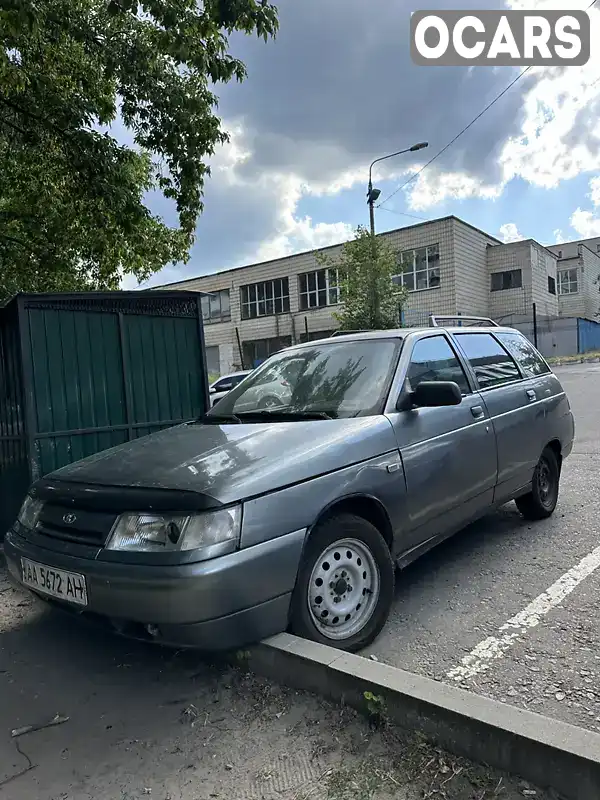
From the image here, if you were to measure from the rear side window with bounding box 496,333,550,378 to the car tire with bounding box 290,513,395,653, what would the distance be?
2696mm

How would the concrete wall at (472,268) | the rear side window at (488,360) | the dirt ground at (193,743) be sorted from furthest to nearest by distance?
A: the concrete wall at (472,268) < the rear side window at (488,360) < the dirt ground at (193,743)

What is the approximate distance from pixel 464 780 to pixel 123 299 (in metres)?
4.65

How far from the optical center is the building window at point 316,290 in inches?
1336

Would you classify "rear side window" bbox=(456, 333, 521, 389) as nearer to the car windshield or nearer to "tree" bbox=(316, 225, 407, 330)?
the car windshield

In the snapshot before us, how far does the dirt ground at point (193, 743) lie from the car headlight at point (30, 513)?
734mm

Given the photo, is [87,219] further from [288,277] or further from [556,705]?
[288,277]

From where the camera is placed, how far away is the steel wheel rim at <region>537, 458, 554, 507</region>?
16.4ft

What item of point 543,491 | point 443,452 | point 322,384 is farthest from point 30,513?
point 543,491

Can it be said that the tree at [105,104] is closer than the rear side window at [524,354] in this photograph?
No

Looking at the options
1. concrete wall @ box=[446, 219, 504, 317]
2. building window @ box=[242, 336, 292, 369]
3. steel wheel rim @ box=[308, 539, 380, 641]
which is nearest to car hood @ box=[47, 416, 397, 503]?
steel wheel rim @ box=[308, 539, 380, 641]

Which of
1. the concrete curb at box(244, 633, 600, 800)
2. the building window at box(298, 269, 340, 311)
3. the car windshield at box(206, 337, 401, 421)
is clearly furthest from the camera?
the building window at box(298, 269, 340, 311)

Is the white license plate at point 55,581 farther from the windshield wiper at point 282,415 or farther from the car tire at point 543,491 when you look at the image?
the car tire at point 543,491

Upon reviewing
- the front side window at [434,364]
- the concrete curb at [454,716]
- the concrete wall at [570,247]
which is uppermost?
the concrete wall at [570,247]

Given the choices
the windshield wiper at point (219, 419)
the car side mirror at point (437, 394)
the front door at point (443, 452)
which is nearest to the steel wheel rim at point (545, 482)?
the front door at point (443, 452)
